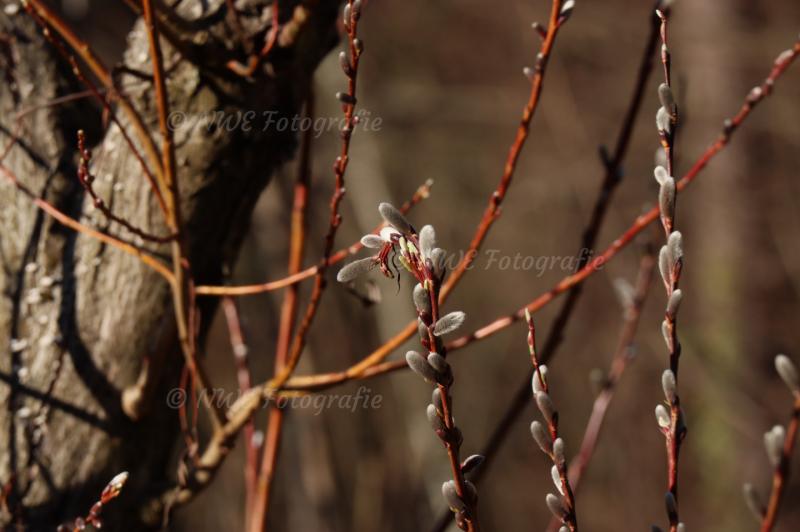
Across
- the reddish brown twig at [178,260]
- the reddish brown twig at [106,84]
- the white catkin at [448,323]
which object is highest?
the reddish brown twig at [106,84]

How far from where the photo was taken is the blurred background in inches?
165

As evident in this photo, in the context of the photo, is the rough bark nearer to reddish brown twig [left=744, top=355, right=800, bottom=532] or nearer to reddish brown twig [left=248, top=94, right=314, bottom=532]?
reddish brown twig [left=248, top=94, right=314, bottom=532]

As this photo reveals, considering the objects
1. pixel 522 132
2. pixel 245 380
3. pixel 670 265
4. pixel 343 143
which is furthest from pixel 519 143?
pixel 245 380

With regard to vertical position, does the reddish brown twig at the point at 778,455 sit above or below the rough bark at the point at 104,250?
below

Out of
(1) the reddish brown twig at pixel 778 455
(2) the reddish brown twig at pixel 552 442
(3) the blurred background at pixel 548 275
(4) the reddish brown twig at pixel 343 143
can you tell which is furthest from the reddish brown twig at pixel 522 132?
(3) the blurred background at pixel 548 275

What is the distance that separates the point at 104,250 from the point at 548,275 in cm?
643

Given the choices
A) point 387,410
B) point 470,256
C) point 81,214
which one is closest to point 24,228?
point 81,214

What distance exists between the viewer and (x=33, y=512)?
122 centimetres

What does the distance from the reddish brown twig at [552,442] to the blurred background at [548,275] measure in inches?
80.9

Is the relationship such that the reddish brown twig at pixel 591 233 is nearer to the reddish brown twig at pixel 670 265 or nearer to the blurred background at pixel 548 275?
the reddish brown twig at pixel 670 265

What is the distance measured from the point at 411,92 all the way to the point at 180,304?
14.2 ft

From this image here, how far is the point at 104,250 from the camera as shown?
4.16 feet

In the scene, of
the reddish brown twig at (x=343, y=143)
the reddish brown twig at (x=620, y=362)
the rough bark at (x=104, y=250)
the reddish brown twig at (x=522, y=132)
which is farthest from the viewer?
the reddish brown twig at (x=620, y=362)

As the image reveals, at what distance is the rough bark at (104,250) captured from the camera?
4.02 feet
